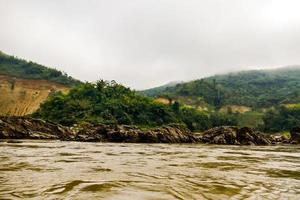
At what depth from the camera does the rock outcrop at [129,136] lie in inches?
1763

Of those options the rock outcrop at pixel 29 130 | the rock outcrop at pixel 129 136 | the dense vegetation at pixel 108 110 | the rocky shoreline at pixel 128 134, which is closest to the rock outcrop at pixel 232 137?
the rocky shoreline at pixel 128 134

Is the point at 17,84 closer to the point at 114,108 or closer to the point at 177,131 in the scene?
the point at 114,108

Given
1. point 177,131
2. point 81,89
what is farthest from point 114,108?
point 177,131

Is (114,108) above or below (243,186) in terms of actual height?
above

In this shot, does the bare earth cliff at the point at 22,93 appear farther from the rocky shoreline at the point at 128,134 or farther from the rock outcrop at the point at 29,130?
the rocky shoreline at the point at 128,134

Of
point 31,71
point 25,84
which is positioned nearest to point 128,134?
point 25,84

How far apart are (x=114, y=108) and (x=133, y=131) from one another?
115 ft

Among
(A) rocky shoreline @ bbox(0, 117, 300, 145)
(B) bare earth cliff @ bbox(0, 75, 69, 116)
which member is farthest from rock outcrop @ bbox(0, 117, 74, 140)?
(B) bare earth cliff @ bbox(0, 75, 69, 116)

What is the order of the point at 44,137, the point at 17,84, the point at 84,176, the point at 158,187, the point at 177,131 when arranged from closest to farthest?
1. the point at 158,187
2. the point at 84,176
3. the point at 44,137
4. the point at 177,131
5. the point at 17,84

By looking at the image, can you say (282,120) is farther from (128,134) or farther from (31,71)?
(31,71)

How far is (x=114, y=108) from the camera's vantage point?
80312 mm

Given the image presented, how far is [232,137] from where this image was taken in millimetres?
45750

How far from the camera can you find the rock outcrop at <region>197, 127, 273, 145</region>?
149ft

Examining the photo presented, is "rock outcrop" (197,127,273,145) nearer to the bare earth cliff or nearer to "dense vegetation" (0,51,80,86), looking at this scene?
the bare earth cliff
